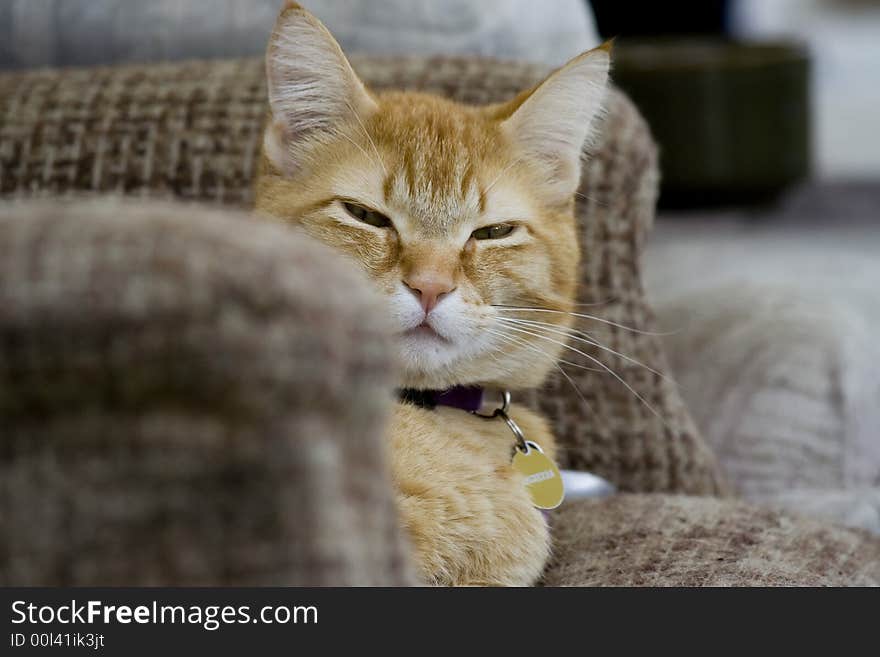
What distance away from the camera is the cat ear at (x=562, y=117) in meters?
1.23

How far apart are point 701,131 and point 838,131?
305 centimetres

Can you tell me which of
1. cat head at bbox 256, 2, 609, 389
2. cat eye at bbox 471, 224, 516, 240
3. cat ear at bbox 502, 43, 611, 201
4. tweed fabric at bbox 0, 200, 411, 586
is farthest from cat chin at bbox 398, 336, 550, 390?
tweed fabric at bbox 0, 200, 411, 586

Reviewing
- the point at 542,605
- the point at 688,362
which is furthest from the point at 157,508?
the point at 688,362

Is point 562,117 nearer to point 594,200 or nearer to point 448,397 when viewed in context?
point 594,200

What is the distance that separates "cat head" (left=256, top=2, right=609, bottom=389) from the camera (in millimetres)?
1121

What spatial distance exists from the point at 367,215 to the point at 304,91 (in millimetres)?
185

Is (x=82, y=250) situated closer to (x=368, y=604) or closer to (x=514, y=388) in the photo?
(x=368, y=604)

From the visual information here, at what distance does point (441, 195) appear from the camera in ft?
3.83

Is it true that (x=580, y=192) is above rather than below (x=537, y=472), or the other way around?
above

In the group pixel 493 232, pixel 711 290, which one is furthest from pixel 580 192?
pixel 711 290

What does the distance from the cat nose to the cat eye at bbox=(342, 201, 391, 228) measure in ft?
0.37

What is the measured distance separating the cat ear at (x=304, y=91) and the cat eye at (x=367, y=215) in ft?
0.39

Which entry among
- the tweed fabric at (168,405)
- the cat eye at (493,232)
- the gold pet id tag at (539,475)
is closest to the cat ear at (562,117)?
the cat eye at (493,232)

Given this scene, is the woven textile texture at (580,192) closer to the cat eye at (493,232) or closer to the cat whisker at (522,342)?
the cat whisker at (522,342)
